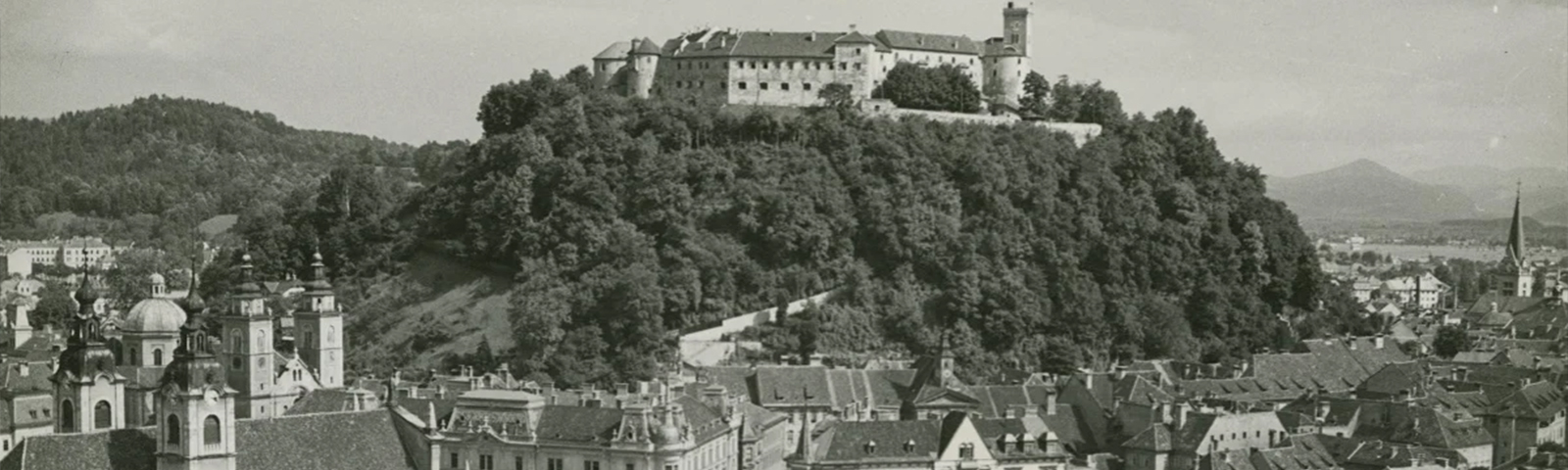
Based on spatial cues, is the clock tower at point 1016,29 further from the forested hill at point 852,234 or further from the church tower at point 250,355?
the church tower at point 250,355

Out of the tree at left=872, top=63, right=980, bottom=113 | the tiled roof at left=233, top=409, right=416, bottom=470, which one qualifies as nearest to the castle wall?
the tree at left=872, top=63, right=980, bottom=113

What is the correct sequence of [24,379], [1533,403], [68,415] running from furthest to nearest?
1. [1533,403]
2. [24,379]
3. [68,415]

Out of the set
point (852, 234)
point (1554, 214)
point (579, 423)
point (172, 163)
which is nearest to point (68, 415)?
point (579, 423)

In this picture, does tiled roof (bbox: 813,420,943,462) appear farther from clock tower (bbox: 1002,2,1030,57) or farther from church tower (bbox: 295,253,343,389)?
clock tower (bbox: 1002,2,1030,57)

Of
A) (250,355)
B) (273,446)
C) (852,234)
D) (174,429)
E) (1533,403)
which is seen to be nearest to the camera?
(174,429)

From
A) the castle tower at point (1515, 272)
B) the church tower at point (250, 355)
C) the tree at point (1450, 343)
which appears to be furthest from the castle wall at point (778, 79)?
the church tower at point (250, 355)

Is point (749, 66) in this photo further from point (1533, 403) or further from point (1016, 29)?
point (1533, 403)
